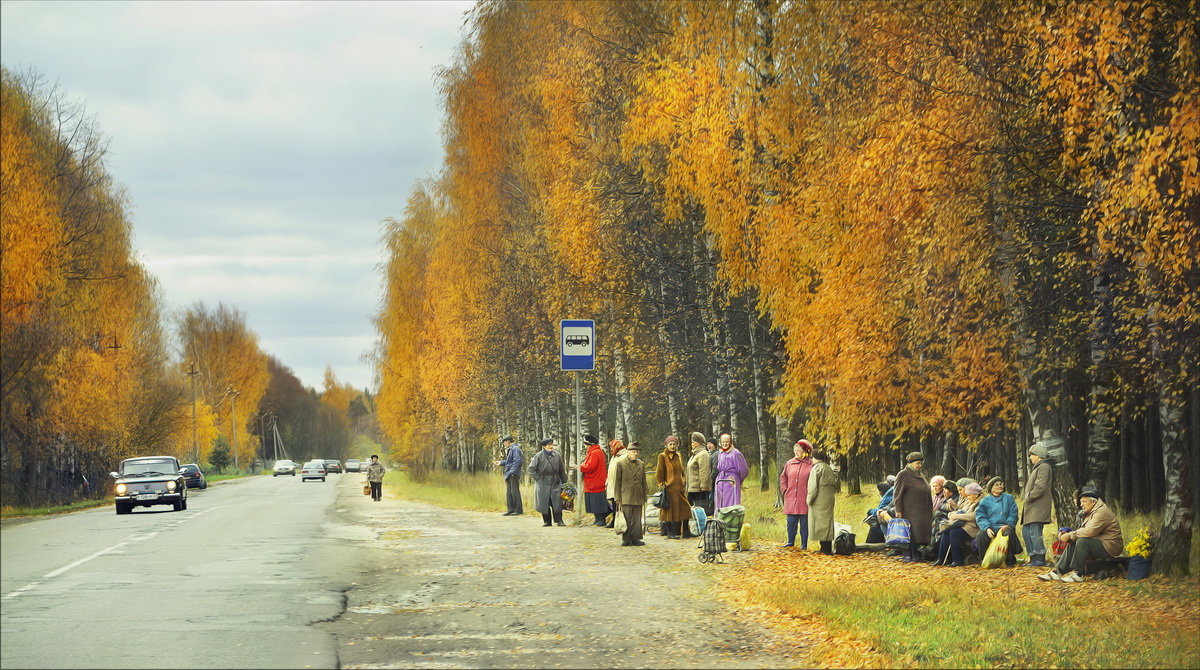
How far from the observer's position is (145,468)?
3631 centimetres

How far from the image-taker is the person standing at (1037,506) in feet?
55.2

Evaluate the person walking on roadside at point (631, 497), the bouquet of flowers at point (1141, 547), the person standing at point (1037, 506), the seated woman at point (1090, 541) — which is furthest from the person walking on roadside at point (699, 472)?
the bouquet of flowers at point (1141, 547)

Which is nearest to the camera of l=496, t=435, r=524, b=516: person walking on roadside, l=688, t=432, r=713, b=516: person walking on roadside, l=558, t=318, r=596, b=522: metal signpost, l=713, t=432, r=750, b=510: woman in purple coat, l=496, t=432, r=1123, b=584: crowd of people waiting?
l=496, t=432, r=1123, b=584: crowd of people waiting

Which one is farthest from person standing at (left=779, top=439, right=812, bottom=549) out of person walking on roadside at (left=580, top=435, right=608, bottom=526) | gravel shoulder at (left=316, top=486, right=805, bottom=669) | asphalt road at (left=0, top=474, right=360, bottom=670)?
asphalt road at (left=0, top=474, right=360, bottom=670)

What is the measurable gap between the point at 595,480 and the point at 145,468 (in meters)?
16.6

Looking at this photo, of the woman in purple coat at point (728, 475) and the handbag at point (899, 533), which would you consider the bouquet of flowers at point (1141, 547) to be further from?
the woman in purple coat at point (728, 475)

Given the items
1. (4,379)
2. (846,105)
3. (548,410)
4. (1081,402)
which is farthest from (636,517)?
(548,410)

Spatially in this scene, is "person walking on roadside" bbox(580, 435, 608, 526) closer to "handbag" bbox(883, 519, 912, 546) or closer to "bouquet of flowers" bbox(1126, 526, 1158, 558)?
"handbag" bbox(883, 519, 912, 546)

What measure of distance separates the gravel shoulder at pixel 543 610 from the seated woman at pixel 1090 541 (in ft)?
13.8

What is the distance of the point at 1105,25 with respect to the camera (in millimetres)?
12656

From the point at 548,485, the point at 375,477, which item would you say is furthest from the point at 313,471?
the point at 548,485

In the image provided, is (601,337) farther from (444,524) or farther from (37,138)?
(37,138)

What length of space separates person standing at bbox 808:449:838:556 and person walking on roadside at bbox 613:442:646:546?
2.96 meters

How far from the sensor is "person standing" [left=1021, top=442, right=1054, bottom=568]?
55.2 feet
